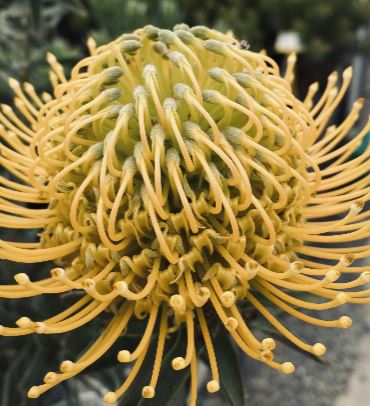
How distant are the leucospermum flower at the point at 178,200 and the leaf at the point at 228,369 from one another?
0.12ft

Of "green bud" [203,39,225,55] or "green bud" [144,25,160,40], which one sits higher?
"green bud" [144,25,160,40]

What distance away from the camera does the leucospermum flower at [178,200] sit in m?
0.62

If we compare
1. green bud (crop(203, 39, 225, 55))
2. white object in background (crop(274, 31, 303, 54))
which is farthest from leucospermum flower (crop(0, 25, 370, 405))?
white object in background (crop(274, 31, 303, 54))

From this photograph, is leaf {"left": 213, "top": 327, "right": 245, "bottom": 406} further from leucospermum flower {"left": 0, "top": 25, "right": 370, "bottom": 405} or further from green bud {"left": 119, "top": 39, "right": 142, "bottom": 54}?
green bud {"left": 119, "top": 39, "right": 142, "bottom": 54}

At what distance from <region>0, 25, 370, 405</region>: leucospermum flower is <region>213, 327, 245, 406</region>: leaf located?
1.4 inches

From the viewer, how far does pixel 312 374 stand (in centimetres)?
Answer: 212

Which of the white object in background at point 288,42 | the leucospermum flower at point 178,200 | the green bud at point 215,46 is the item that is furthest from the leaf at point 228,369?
the white object in background at point 288,42

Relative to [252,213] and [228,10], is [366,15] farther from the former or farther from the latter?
[252,213]

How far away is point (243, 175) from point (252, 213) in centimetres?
5

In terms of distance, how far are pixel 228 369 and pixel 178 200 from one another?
0.20 meters

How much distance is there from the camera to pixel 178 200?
658mm

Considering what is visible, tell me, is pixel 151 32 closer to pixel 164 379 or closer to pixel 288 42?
pixel 164 379

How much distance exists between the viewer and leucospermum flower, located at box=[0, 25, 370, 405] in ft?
2.02

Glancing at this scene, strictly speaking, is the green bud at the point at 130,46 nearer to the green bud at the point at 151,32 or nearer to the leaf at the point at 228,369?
the green bud at the point at 151,32
